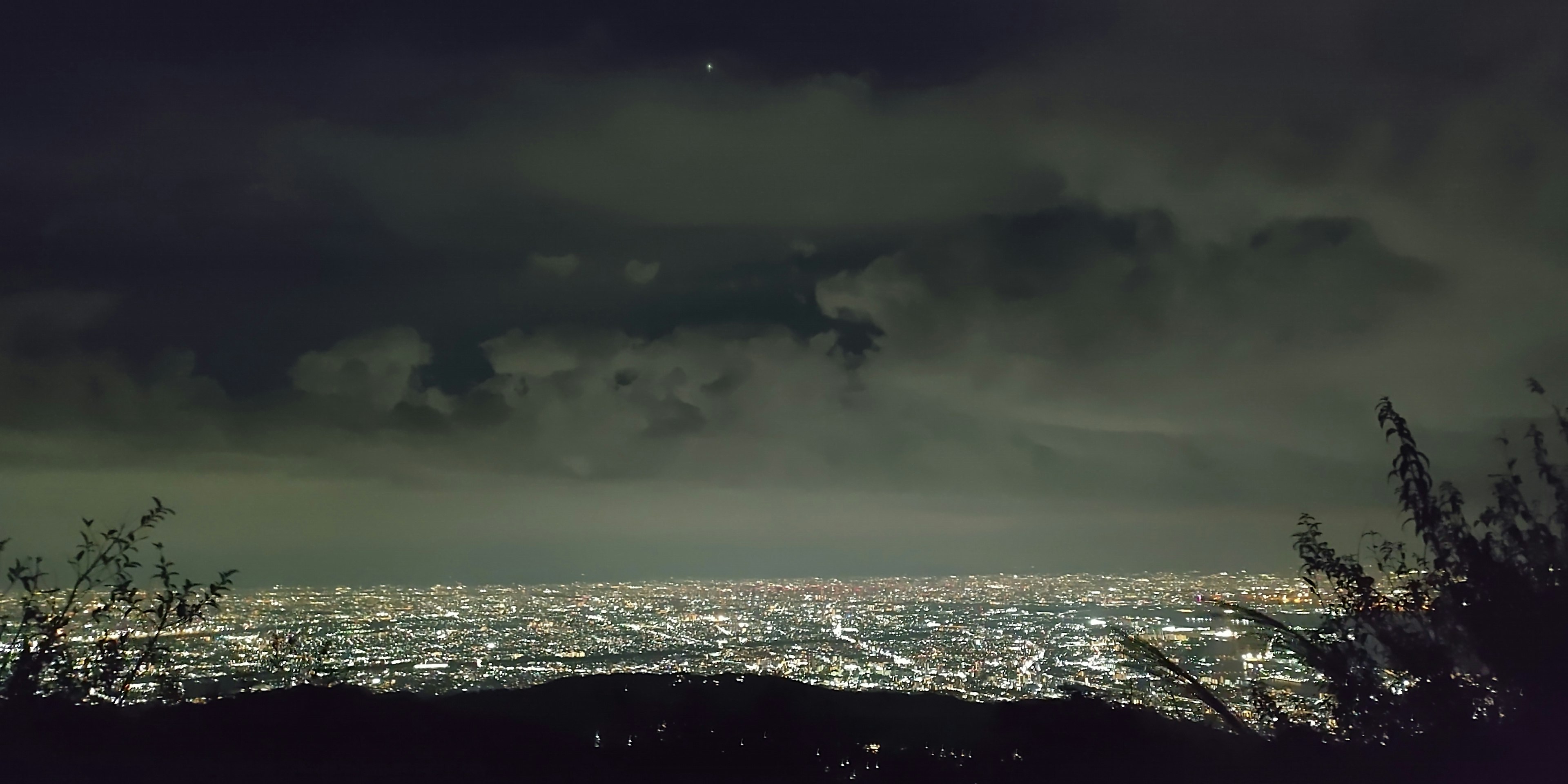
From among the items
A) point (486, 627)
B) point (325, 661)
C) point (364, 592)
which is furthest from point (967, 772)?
point (364, 592)

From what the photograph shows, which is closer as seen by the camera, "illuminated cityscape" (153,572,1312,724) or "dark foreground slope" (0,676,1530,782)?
"dark foreground slope" (0,676,1530,782)

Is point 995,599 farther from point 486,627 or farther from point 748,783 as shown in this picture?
point 748,783

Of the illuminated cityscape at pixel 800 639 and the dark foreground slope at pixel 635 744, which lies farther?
the illuminated cityscape at pixel 800 639

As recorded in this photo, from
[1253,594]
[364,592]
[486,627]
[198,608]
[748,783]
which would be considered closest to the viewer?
[748,783]

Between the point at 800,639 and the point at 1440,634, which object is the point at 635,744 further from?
the point at 800,639

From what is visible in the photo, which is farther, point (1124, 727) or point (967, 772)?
point (1124, 727)

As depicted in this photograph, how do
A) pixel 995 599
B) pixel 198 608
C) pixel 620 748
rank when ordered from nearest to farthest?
1. pixel 620 748
2. pixel 198 608
3. pixel 995 599
